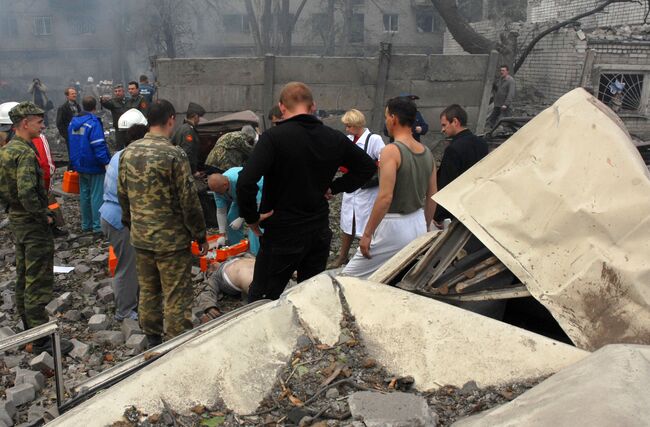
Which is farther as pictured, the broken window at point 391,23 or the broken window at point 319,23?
the broken window at point 391,23

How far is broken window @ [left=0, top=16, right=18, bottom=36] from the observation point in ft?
113

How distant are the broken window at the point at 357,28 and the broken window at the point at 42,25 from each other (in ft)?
59.4

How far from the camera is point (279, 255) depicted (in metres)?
3.85

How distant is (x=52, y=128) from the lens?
690 inches

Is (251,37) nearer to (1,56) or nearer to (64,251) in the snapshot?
(1,56)

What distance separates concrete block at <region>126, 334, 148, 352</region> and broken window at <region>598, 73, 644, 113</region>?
13.7 metres

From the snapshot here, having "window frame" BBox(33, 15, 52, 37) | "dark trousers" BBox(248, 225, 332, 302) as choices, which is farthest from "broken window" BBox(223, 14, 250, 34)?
"dark trousers" BBox(248, 225, 332, 302)

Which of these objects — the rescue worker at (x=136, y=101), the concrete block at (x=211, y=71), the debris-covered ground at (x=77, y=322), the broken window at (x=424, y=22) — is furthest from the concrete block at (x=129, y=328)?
the broken window at (x=424, y=22)

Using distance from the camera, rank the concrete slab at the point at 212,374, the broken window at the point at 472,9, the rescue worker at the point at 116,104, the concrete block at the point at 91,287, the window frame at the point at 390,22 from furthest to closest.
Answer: the window frame at the point at 390,22 < the broken window at the point at 472,9 < the rescue worker at the point at 116,104 < the concrete block at the point at 91,287 < the concrete slab at the point at 212,374

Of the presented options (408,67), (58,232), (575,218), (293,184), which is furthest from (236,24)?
(575,218)

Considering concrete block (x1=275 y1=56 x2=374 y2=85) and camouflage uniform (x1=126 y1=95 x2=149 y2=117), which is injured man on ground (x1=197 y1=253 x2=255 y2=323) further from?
camouflage uniform (x1=126 y1=95 x2=149 y2=117)

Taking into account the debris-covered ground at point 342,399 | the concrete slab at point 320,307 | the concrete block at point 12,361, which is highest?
the concrete slab at point 320,307

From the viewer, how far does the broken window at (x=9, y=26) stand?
34.3 m

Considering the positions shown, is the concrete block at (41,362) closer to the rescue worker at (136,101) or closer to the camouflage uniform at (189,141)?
the camouflage uniform at (189,141)
